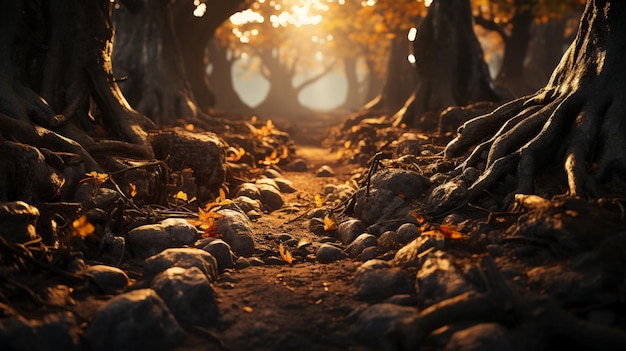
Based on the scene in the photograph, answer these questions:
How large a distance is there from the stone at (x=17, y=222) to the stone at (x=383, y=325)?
265 cm

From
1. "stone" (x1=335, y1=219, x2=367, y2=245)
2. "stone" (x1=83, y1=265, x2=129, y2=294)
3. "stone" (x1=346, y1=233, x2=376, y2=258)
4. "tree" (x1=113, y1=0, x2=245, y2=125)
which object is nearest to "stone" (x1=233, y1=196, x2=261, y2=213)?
"stone" (x1=335, y1=219, x2=367, y2=245)

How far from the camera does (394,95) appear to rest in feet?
61.0

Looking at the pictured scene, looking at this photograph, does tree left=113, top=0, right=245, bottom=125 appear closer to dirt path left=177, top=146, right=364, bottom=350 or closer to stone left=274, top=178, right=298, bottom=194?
stone left=274, top=178, right=298, bottom=194

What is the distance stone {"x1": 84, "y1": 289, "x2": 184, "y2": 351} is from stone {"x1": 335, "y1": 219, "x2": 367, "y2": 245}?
235 centimetres

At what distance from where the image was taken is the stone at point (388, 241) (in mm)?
4383

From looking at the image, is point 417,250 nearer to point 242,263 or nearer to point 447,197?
point 447,197

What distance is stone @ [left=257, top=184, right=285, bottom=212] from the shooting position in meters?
6.70

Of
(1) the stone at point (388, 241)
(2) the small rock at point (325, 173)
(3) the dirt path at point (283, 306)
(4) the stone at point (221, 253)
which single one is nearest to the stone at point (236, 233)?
(3) the dirt path at point (283, 306)

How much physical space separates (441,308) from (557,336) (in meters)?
0.66

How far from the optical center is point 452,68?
11680 millimetres

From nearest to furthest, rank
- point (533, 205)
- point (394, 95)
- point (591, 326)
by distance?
point (591, 326) → point (533, 205) → point (394, 95)

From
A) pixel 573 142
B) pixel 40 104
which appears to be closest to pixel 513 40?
pixel 573 142

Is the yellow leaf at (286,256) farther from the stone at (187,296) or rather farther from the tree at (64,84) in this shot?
the tree at (64,84)

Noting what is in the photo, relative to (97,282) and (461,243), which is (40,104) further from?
(461,243)
